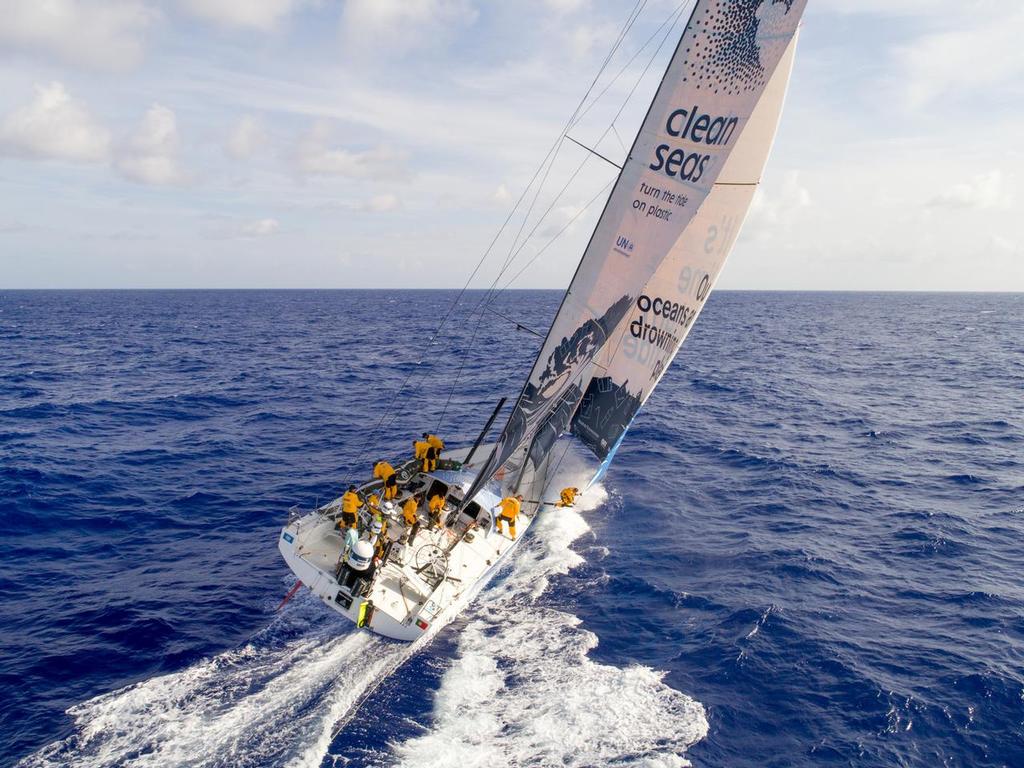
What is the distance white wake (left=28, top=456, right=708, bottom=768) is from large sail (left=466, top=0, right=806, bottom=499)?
4264 mm

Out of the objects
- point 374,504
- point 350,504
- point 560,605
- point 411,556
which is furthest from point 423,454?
point 560,605

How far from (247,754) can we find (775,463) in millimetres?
19305

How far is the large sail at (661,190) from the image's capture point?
37.7 ft

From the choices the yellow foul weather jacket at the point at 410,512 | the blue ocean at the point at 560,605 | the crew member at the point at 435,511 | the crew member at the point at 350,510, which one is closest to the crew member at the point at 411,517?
the yellow foul weather jacket at the point at 410,512

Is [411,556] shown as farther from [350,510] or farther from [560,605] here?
[560,605]

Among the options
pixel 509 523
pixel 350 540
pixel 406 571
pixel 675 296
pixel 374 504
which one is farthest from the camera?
pixel 509 523

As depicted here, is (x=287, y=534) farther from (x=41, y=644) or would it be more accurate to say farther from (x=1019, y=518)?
(x=1019, y=518)

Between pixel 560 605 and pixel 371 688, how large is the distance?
14.9 feet

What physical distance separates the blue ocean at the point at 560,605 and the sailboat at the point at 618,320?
1.34 metres

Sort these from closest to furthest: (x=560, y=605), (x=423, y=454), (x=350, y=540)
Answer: (x=350, y=540) → (x=560, y=605) → (x=423, y=454)

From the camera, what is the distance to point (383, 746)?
→ 941 cm

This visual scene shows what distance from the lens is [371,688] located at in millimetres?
10641

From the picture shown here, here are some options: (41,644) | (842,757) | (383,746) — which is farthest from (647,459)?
(41,644)

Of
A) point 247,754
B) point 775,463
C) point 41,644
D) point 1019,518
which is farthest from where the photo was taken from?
point 775,463
